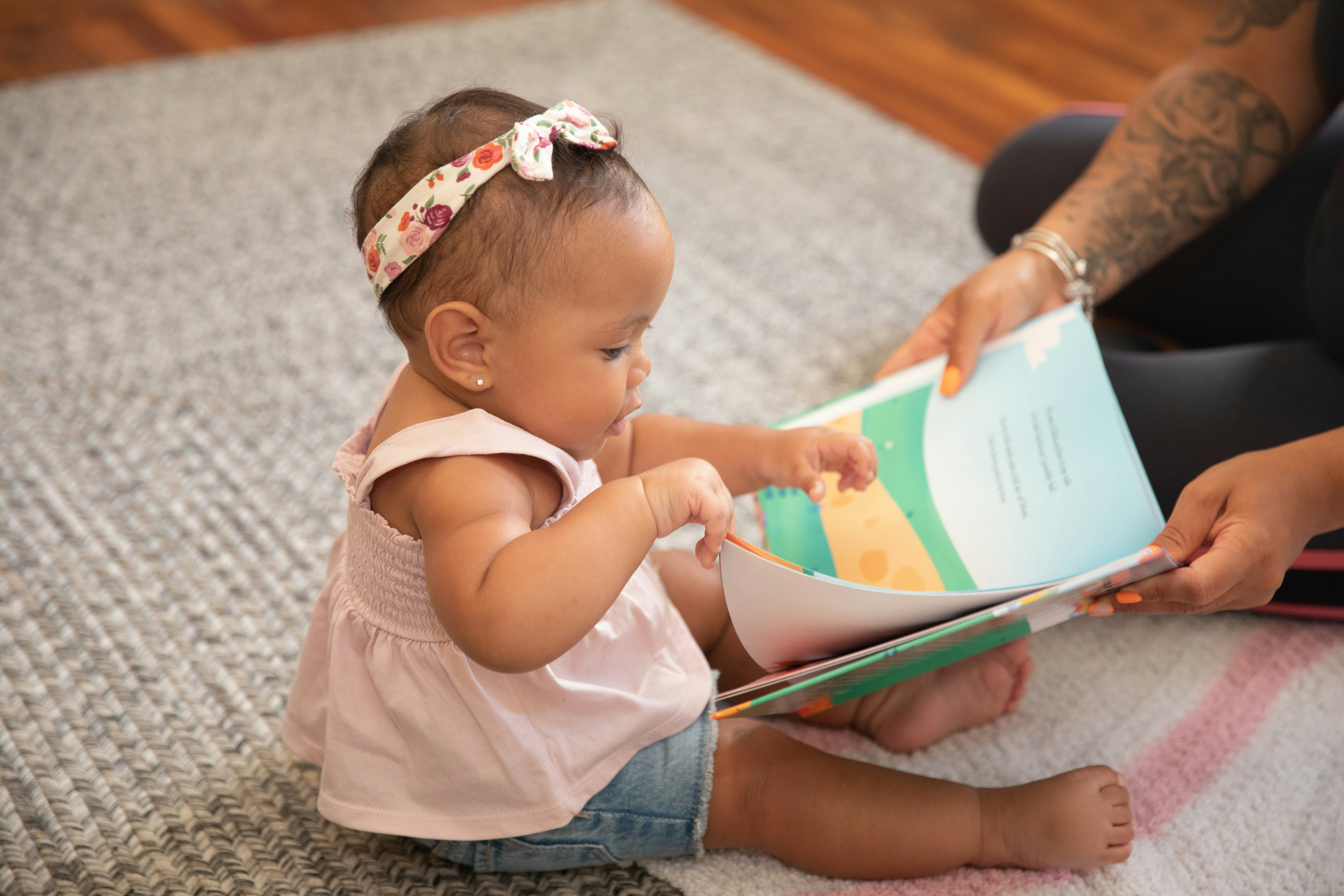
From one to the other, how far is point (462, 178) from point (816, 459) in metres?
0.33

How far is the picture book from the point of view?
61 centimetres

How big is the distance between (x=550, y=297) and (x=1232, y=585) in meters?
0.44

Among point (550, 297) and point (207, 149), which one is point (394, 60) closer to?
point (207, 149)

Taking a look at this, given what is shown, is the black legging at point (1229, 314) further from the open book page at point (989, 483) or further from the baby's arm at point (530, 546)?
the baby's arm at point (530, 546)

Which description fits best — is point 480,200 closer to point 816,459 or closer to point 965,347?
point 816,459

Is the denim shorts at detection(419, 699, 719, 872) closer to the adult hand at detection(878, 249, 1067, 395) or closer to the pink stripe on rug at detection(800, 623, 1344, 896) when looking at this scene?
the pink stripe on rug at detection(800, 623, 1344, 896)

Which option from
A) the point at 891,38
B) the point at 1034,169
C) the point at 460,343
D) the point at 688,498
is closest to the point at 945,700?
the point at 688,498

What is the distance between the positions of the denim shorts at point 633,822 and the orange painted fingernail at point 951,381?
346 millimetres

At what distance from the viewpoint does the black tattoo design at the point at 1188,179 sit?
97 centimetres

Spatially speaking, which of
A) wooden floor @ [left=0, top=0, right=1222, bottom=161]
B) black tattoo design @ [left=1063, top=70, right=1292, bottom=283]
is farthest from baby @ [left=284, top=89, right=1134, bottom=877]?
wooden floor @ [left=0, top=0, right=1222, bottom=161]

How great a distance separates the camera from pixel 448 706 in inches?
25.2

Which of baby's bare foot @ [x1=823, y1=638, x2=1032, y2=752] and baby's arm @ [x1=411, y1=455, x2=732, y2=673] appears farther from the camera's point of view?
baby's bare foot @ [x1=823, y1=638, x2=1032, y2=752]

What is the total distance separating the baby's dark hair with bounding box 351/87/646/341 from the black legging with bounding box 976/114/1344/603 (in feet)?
1.84

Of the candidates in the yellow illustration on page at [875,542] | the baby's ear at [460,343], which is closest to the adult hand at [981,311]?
the yellow illustration on page at [875,542]
